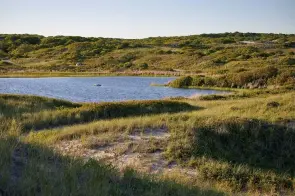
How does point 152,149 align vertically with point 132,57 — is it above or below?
below

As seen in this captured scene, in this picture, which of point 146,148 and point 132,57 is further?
point 132,57

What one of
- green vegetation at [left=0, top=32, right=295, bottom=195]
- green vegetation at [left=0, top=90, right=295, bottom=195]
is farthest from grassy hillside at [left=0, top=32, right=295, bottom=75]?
green vegetation at [left=0, top=90, right=295, bottom=195]

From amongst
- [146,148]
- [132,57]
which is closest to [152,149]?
[146,148]

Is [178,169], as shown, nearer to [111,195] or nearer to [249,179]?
[249,179]

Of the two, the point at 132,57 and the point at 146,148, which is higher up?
the point at 132,57

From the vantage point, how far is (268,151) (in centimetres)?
1812

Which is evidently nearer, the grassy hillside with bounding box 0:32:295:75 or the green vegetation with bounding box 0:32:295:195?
the green vegetation with bounding box 0:32:295:195

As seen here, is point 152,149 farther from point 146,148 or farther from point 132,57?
point 132,57

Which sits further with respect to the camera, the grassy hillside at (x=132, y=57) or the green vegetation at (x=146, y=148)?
the grassy hillside at (x=132, y=57)

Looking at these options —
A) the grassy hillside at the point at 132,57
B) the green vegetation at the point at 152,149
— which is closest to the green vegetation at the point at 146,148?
the green vegetation at the point at 152,149

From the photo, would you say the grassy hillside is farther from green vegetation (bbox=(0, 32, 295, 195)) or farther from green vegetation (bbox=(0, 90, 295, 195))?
green vegetation (bbox=(0, 90, 295, 195))

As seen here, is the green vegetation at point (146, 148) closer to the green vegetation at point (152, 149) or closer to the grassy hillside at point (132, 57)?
the green vegetation at point (152, 149)

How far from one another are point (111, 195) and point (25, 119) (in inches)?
527

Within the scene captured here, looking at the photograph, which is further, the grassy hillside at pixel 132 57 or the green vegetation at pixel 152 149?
the grassy hillside at pixel 132 57
